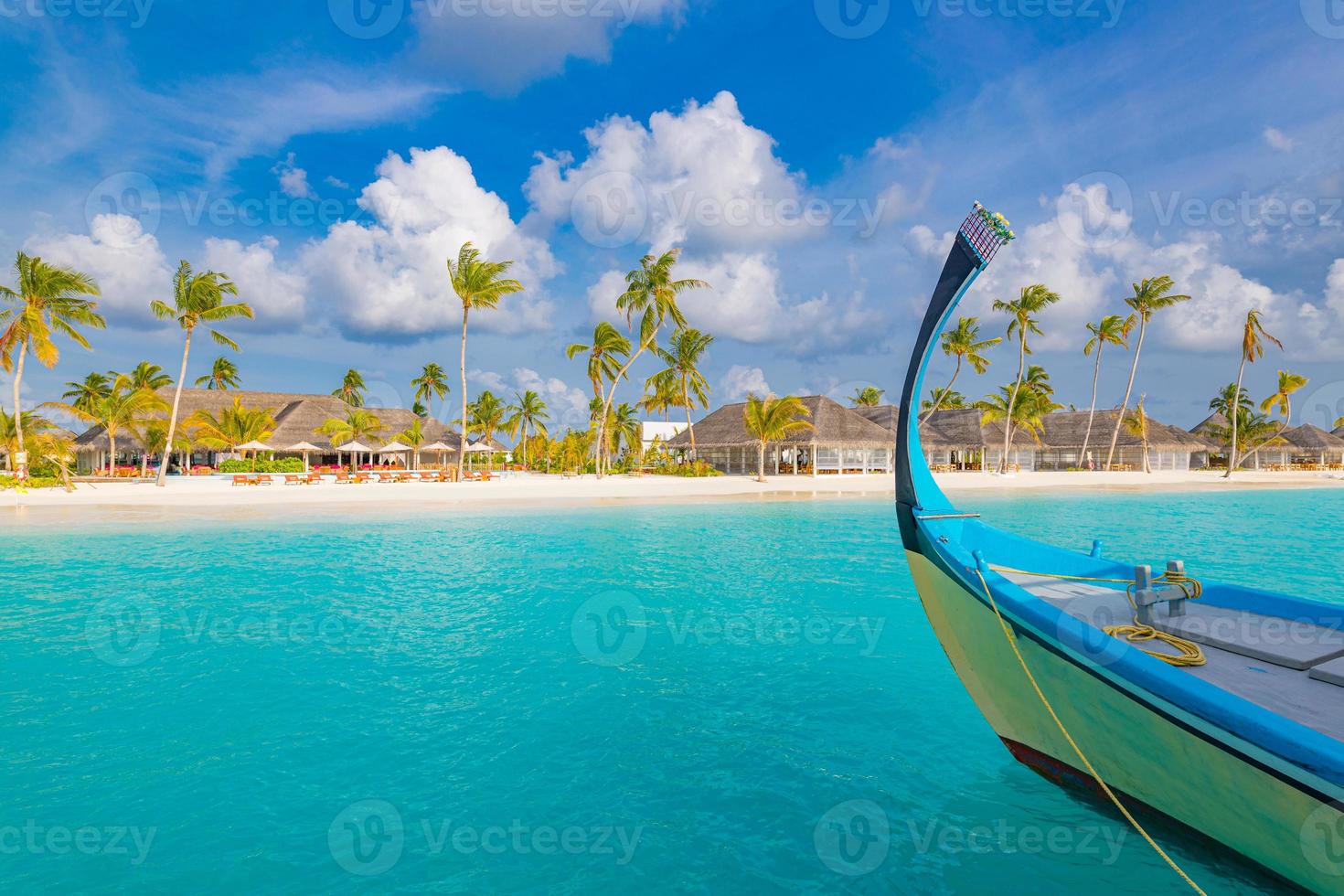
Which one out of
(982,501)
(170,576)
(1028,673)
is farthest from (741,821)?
(982,501)

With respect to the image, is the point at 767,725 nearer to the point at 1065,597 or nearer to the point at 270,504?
the point at 1065,597

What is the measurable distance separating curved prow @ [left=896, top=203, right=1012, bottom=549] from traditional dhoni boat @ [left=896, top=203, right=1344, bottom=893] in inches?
0.5

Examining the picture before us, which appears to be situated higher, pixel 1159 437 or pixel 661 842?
pixel 1159 437

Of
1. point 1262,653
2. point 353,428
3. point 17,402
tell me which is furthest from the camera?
point 353,428

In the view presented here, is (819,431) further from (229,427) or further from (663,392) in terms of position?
(229,427)

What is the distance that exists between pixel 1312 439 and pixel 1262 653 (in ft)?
257

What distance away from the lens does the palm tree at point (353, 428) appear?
3912cm

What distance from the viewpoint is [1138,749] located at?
3482 mm

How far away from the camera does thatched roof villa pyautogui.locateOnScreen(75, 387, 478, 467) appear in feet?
127

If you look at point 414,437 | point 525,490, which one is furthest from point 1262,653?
point 414,437

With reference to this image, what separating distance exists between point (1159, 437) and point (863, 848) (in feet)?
198

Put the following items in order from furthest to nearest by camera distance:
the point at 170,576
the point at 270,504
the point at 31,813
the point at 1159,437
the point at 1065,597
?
the point at 1159,437 → the point at 270,504 → the point at 170,576 → the point at 1065,597 → the point at 31,813

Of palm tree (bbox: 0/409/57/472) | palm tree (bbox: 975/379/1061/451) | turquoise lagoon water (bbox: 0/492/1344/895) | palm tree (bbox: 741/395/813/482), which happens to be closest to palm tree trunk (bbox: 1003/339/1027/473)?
palm tree (bbox: 975/379/1061/451)

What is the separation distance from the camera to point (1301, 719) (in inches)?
123
